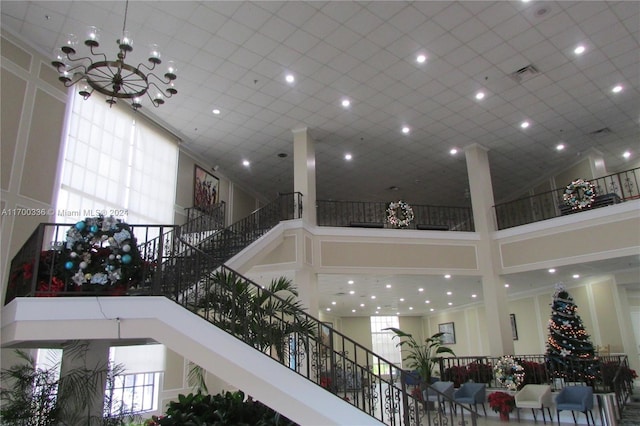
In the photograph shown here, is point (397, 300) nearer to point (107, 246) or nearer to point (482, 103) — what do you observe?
point (482, 103)

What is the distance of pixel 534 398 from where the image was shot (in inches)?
375

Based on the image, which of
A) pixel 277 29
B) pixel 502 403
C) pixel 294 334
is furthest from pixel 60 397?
pixel 502 403

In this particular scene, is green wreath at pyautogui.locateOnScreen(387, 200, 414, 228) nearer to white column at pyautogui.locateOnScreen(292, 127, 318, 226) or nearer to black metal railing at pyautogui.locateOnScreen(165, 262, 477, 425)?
white column at pyautogui.locateOnScreen(292, 127, 318, 226)

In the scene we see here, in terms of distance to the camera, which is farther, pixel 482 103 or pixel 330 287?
pixel 330 287

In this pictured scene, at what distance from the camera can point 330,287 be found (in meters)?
14.1

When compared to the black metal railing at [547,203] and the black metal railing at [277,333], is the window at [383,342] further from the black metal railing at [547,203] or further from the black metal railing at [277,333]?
the black metal railing at [277,333]

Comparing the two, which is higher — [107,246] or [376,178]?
[376,178]

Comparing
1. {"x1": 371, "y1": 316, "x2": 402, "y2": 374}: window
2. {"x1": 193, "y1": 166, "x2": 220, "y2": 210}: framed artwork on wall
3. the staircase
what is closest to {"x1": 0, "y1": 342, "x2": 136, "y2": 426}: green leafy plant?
the staircase

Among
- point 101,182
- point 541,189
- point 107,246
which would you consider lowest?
point 107,246

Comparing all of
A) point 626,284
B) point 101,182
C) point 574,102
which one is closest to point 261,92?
point 101,182

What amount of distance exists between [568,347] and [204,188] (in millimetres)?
10666

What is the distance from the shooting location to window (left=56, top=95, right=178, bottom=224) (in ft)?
29.0

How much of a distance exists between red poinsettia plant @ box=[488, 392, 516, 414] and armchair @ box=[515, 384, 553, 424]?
0.17 metres

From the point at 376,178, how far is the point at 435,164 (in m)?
2.24
